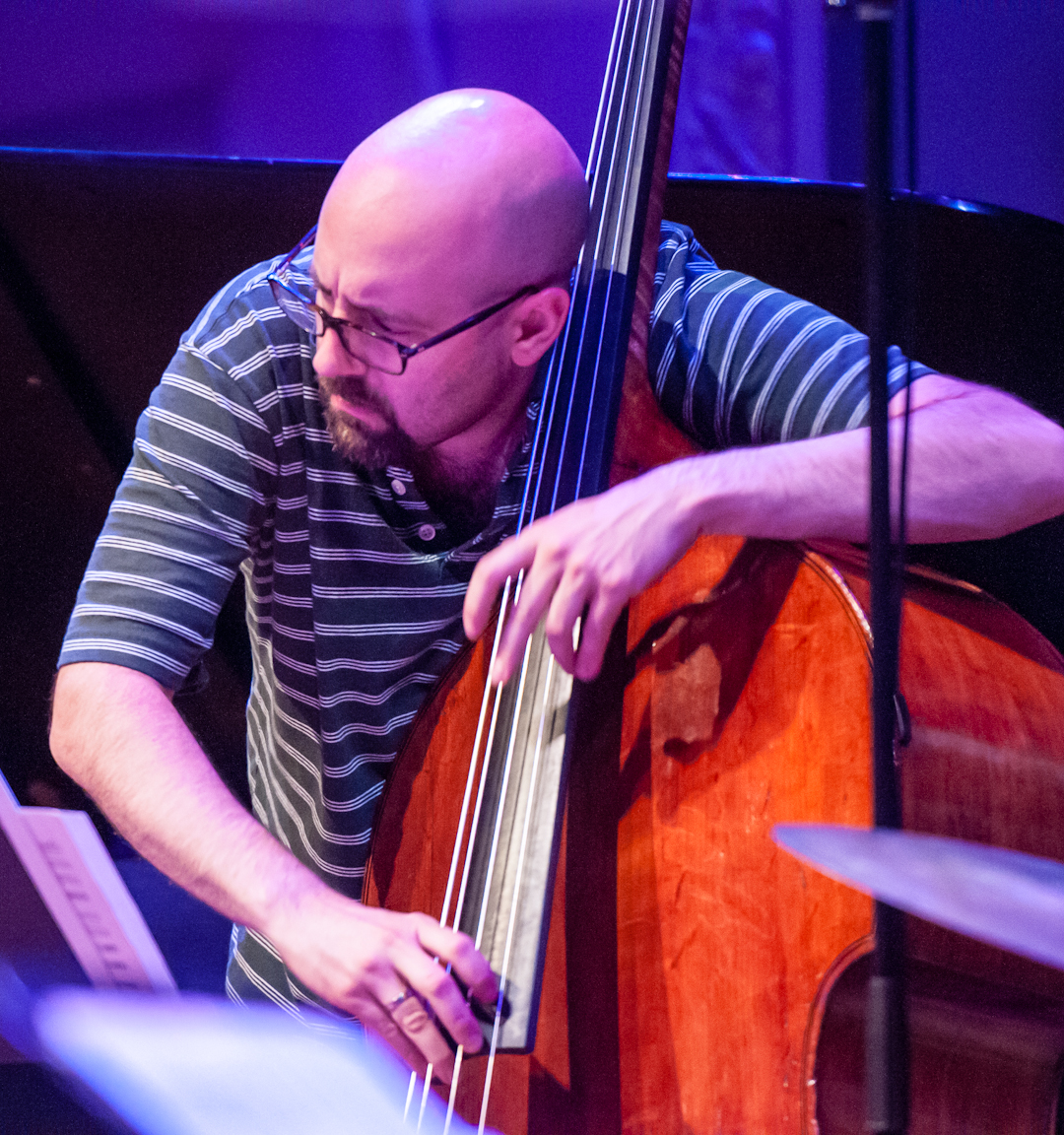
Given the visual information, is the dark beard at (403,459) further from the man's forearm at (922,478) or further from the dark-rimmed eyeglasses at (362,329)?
the man's forearm at (922,478)

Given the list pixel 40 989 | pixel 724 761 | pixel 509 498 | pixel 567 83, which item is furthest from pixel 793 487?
pixel 567 83

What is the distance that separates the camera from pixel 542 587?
0.84 m

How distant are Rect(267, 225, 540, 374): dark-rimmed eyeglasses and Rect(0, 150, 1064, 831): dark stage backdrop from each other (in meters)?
0.48

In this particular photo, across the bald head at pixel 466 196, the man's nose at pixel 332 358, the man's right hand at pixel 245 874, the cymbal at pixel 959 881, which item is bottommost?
the man's right hand at pixel 245 874

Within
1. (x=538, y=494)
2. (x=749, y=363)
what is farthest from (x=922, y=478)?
(x=538, y=494)

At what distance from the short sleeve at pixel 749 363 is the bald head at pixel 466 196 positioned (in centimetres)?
15

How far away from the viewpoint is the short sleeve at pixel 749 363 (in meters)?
1.07

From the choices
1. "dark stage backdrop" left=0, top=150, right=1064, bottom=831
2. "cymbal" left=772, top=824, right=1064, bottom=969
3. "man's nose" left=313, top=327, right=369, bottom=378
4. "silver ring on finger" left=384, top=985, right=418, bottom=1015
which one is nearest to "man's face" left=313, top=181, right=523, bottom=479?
"man's nose" left=313, top=327, right=369, bottom=378

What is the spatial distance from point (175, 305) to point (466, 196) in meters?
0.69

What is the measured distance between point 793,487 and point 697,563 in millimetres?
103

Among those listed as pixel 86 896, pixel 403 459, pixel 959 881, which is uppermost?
pixel 403 459

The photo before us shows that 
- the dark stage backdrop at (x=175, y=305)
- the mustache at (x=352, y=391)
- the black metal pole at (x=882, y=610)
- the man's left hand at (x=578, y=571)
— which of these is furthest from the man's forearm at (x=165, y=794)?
the dark stage backdrop at (x=175, y=305)

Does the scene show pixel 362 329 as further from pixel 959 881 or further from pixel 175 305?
pixel 959 881

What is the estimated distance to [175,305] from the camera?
1.63 m
